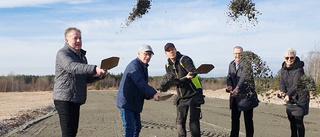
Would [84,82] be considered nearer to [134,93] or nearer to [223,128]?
[134,93]

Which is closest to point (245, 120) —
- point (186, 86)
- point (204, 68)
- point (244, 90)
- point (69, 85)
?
point (244, 90)

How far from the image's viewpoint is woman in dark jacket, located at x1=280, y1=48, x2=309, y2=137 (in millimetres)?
8352

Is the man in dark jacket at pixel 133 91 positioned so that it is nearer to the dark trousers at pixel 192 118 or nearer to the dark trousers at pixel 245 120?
the dark trousers at pixel 192 118

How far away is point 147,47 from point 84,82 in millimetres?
1376

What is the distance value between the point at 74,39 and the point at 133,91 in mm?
1443

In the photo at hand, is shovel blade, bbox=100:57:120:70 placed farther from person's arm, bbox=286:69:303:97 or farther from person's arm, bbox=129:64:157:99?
person's arm, bbox=286:69:303:97

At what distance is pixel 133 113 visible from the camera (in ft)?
22.9

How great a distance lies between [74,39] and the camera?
6.00 meters

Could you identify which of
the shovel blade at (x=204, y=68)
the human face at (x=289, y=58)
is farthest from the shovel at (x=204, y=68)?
the human face at (x=289, y=58)

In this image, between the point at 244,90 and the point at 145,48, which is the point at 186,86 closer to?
the point at 244,90

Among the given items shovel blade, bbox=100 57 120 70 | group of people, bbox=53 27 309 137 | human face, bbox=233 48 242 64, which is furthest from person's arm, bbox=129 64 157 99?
human face, bbox=233 48 242 64

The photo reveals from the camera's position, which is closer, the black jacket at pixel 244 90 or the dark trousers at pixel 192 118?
the dark trousers at pixel 192 118

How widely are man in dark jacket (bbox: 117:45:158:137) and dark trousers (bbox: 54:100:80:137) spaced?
40.2 inches

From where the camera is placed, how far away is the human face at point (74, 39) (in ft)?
19.6
